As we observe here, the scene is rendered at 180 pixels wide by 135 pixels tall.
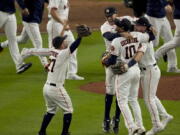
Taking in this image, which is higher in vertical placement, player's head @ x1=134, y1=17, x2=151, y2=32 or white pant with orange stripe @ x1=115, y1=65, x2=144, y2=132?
player's head @ x1=134, y1=17, x2=151, y2=32

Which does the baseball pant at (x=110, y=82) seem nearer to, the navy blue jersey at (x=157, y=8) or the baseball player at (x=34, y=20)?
the baseball player at (x=34, y=20)

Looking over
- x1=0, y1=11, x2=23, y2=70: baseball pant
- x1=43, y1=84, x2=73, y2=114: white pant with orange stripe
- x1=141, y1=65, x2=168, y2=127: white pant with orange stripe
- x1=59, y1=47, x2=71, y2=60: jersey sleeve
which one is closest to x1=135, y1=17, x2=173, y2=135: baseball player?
x1=141, y1=65, x2=168, y2=127: white pant with orange stripe

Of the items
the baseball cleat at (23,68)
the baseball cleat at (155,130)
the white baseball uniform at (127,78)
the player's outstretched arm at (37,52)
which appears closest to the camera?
the white baseball uniform at (127,78)

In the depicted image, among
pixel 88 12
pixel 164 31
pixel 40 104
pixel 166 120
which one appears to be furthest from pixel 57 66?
pixel 88 12

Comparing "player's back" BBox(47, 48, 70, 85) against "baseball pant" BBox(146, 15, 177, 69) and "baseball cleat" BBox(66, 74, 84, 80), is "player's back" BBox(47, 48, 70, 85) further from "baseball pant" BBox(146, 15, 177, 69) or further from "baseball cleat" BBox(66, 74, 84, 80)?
"baseball pant" BBox(146, 15, 177, 69)

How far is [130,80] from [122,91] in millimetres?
206

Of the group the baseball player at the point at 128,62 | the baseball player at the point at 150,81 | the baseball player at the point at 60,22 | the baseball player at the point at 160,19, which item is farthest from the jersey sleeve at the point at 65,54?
the baseball player at the point at 160,19

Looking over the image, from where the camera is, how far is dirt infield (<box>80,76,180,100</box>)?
15288 mm

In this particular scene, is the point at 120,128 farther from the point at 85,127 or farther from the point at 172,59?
the point at 172,59

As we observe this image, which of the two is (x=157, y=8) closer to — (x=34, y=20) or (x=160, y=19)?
(x=160, y=19)

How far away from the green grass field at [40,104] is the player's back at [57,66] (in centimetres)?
98

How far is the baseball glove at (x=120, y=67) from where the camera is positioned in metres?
11.5

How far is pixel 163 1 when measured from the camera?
17.6 m

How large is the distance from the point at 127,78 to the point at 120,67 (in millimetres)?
235
